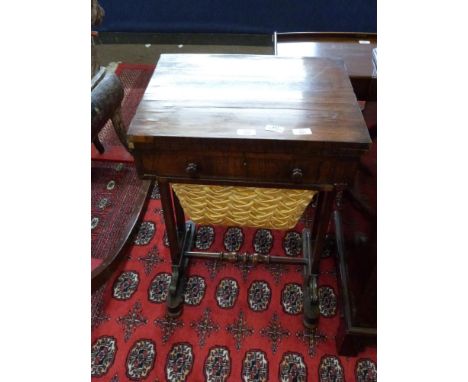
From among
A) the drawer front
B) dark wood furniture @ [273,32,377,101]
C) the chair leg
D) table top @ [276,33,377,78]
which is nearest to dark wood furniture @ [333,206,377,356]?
the drawer front

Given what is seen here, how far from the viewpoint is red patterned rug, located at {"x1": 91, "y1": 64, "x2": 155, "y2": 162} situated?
211cm

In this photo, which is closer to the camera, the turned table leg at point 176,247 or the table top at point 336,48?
the turned table leg at point 176,247

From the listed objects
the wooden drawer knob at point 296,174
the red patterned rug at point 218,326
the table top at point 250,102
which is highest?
the table top at point 250,102

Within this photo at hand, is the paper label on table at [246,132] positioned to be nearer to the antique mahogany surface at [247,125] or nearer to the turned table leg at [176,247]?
the antique mahogany surface at [247,125]

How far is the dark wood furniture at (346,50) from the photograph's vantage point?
1.47m

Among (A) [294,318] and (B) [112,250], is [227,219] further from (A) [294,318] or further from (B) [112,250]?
(B) [112,250]

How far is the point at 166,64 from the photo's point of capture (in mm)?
1175

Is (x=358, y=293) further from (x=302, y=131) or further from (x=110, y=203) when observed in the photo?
(x=110, y=203)

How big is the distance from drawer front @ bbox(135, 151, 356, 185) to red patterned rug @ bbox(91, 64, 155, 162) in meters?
1.15

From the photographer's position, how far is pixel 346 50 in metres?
1.63

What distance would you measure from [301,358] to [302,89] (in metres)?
0.94

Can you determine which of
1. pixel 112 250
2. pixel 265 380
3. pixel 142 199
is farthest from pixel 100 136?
pixel 265 380

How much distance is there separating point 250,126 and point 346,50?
0.96m

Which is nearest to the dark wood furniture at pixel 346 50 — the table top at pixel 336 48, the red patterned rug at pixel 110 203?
the table top at pixel 336 48
